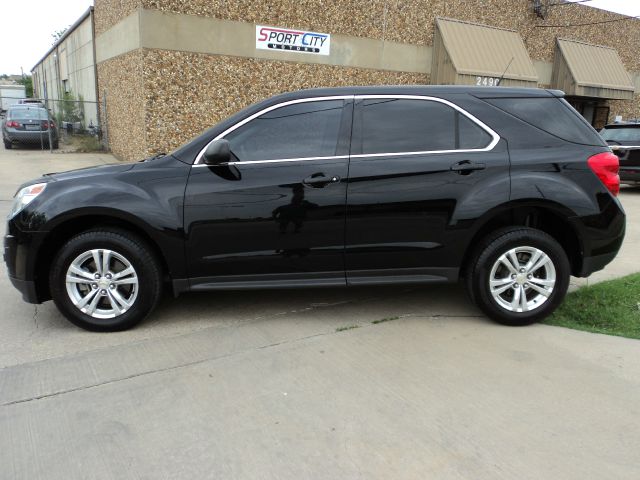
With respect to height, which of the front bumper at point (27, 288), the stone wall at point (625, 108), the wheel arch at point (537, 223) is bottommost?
the front bumper at point (27, 288)

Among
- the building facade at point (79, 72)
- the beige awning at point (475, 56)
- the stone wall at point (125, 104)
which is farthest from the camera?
the building facade at point (79, 72)

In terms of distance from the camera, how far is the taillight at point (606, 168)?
162 inches

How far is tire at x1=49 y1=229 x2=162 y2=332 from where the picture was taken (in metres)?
3.90

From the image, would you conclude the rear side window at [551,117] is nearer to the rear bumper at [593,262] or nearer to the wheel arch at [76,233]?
the rear bumper at [593,262]

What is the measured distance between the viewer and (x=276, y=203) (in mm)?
3938

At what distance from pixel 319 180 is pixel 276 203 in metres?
0.37

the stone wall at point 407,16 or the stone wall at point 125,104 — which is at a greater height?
the stone wall at point 407,16

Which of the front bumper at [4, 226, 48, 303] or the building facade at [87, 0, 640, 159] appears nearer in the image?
the front bumper at [4, 226, 48, 303]

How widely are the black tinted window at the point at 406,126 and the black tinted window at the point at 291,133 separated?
0.26 meters

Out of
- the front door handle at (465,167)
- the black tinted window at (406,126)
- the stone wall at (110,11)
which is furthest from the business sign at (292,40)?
the front door handle at (465,167)

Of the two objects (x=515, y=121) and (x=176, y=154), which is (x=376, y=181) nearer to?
(x=515, y=121)

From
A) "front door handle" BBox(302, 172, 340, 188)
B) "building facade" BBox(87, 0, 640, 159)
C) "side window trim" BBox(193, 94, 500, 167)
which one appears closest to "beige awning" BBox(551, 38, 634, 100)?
"building facade" BBox(87, 0, 640, 159)

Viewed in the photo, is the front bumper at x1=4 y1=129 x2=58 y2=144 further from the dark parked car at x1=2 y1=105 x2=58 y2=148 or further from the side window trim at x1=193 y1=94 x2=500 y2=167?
the side window trim at x1=193 y1=94 x2=500 y2=167

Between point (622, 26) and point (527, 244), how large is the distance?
24763 millimetres
